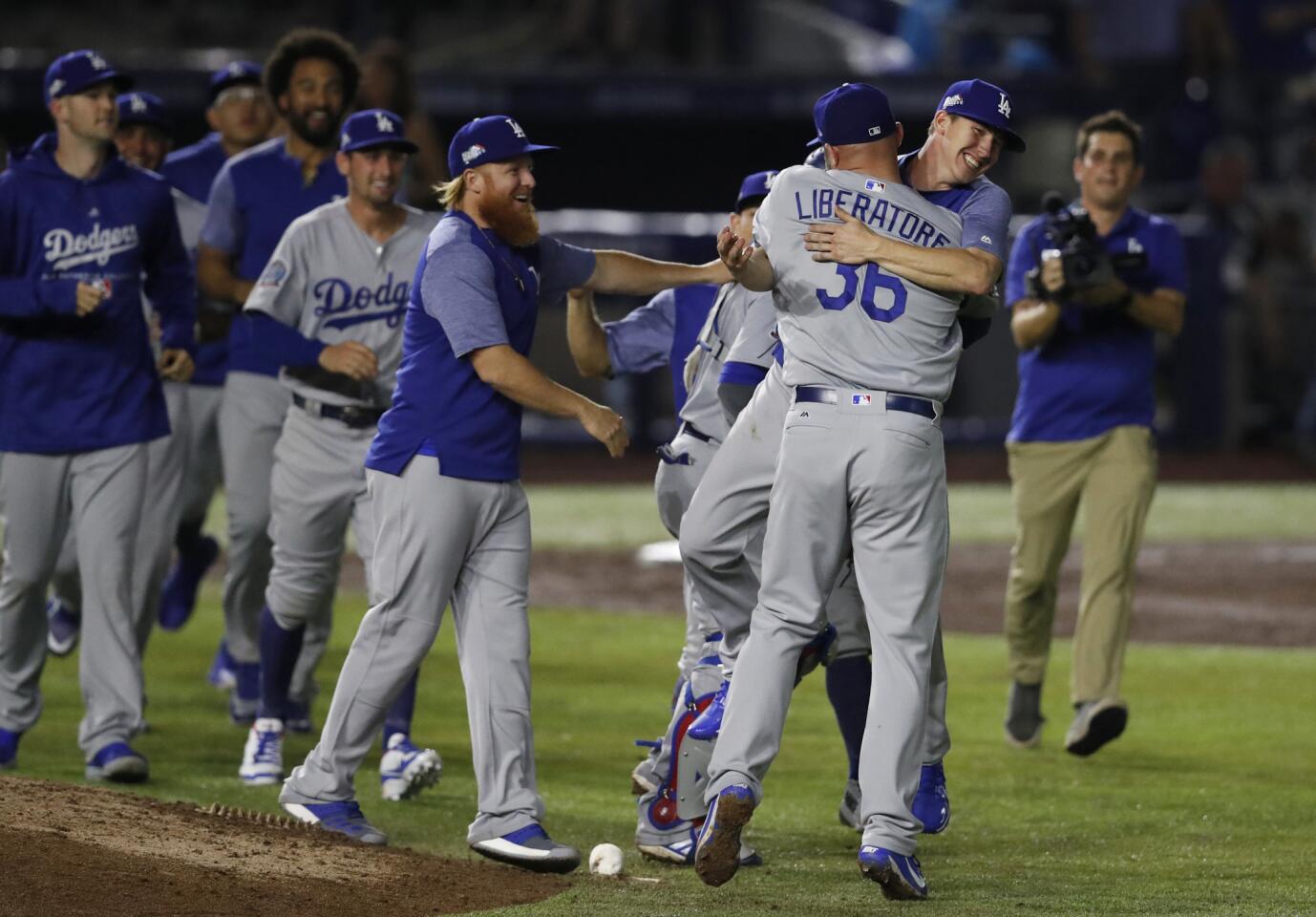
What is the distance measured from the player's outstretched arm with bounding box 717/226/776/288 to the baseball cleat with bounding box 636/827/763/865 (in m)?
1.54

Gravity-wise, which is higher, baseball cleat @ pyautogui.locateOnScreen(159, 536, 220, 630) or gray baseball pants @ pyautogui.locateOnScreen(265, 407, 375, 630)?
gray baseball pants @ pyautogui.locateOnScreen(265, 407, 375, 630)

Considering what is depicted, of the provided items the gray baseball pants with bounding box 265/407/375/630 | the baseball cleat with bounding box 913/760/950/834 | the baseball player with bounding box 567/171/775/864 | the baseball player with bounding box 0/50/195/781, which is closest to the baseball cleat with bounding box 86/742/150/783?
the baseball player with bounding box 0/50/195/781

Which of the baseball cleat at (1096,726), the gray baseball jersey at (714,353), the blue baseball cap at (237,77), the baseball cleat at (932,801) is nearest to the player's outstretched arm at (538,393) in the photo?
the gray baseball jersey at (714,353)

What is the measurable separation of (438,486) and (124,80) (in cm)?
233

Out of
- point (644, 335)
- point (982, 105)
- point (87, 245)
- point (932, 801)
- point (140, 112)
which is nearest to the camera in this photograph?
point (982, 105)

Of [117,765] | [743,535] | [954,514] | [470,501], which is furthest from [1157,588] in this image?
[470,501]

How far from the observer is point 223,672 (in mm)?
8852

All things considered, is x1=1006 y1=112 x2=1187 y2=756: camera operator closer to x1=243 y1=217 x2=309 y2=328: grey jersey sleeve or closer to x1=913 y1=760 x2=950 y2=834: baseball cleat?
x1=913 y1=760 x2=950 y2=834: baseball cleat

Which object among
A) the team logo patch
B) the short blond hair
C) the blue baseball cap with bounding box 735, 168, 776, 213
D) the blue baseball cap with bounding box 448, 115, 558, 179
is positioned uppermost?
the blue baseball cap with bounding box 448, 115, 558, 179

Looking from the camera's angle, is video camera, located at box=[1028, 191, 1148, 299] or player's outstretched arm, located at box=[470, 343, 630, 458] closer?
player's outstretched arm, located at box=[470, 343, 630, 458]

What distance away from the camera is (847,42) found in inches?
930

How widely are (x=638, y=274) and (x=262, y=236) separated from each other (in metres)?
2.05

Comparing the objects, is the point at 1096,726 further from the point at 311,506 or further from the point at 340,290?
the point at 340,290

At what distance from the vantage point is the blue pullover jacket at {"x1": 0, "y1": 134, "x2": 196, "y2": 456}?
22.3 feet
